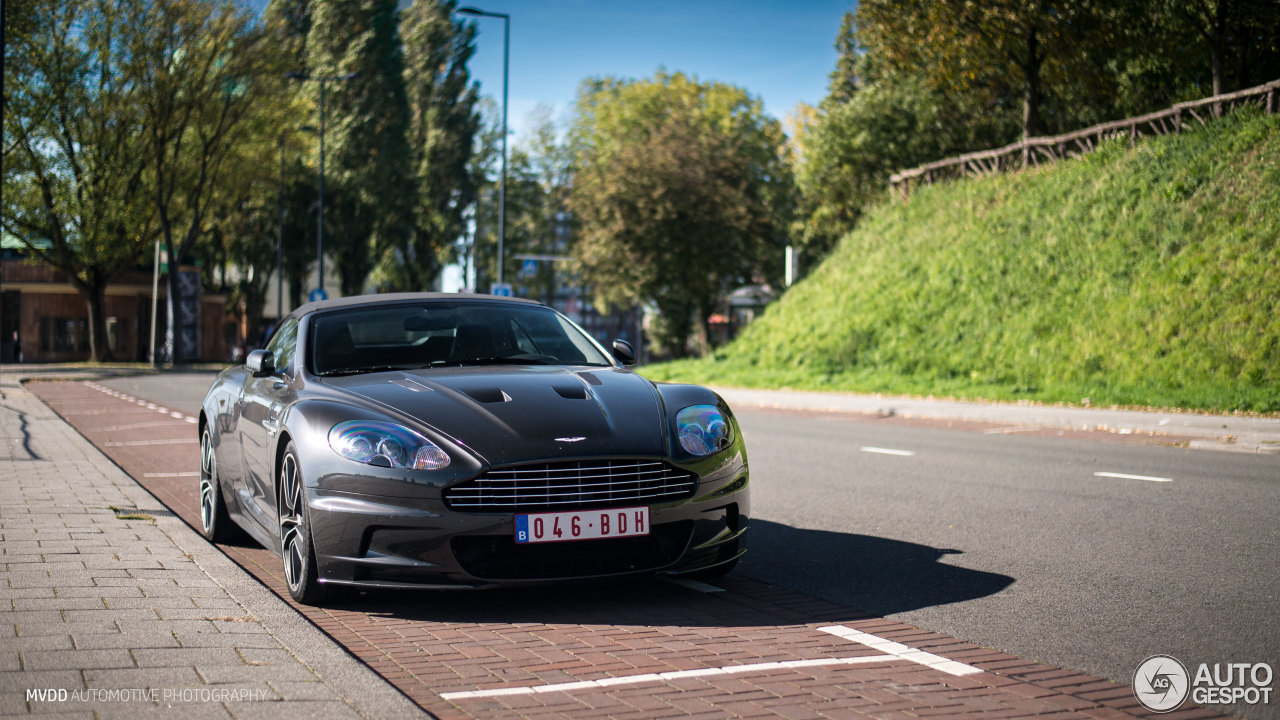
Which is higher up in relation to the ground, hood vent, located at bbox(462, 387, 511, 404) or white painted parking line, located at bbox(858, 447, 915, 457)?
hood vent, located at bbox(462, 387, 511, 404)

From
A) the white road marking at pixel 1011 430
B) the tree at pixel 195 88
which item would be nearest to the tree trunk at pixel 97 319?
the tree at pixel 195 88

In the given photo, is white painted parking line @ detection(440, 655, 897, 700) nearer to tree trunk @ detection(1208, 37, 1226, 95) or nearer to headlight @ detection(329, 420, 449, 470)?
headlight @ detection(329, 420, 449, 470)

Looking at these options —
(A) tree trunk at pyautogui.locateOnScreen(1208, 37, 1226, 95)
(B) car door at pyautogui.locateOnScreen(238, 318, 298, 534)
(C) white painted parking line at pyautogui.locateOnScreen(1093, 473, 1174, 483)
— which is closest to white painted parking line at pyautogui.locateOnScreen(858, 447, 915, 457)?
(C) white painted parking line at pyautogui.locateOnScreen(1093, 473, 1174, 483)

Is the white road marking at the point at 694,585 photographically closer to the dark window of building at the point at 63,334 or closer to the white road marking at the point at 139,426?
the white road marking at the point at 139,426

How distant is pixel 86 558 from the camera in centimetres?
615

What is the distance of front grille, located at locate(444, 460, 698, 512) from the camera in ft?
Result: 16.8

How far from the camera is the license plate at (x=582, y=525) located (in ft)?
16.8

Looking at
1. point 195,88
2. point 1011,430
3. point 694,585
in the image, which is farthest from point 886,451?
point 195,88

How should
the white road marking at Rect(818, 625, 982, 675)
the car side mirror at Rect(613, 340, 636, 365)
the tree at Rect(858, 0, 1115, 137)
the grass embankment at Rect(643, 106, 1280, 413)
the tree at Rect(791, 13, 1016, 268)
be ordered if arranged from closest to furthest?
the white road marking at Rect(818, 625, 982, 675), the car side mirror at Rect(613, 340, 636, 365), the grass embankment at Rect(643, 106, 1280, 413), the tree at Rect(858, 0, 1115, 137), the tree at Rect(791, 13, 1016, 268)

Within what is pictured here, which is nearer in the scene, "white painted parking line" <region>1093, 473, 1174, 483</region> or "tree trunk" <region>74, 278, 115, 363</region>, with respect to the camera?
"white painted parking line" <region>1093, 473, 1174, 483</region>

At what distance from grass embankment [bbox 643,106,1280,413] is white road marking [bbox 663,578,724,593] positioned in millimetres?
12640

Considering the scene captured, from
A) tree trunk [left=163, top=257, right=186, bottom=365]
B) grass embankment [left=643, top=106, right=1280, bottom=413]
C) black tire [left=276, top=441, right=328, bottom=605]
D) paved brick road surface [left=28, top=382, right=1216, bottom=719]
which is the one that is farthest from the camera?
tree trunk [left=163, top=257, right=186, bottom=365]

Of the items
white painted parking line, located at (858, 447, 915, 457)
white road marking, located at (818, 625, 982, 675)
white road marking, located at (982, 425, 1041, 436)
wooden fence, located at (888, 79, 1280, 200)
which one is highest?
wooden fence, located at (888, 79, 1280, 200)

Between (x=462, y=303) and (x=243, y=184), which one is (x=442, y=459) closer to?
(x=462, y=303)
